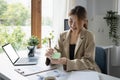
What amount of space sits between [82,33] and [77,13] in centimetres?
21

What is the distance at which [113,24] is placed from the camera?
138 inches

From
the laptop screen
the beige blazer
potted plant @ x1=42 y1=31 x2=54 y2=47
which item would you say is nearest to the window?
potted plant @ x1=42 y1=31 x2=54 y2=47

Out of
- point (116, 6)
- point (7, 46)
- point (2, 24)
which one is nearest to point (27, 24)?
point (2, 24)

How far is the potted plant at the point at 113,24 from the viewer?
11.4 feet

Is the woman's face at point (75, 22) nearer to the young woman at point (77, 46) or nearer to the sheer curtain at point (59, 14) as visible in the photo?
the young woman at point (77, 46)

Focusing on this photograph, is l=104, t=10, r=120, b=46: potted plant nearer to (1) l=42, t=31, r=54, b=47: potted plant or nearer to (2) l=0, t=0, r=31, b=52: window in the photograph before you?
(1) l=42, t=31, r=54, b=47: potted plant

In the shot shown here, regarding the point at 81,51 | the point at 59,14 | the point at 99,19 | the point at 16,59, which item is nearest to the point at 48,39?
the point at 59,14

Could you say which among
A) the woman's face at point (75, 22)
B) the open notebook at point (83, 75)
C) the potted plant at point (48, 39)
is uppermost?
the woman's face at point (75, 22)

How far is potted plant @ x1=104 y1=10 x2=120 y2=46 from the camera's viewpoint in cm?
347

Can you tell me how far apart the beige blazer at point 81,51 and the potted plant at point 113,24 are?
1.67 metres

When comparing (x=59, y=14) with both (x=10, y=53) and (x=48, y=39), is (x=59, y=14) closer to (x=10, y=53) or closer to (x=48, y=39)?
(x=48, y=39)

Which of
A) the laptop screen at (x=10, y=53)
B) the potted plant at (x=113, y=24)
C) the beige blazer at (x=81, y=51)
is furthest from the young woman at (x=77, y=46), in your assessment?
the potted plant at (x=113, y=24)

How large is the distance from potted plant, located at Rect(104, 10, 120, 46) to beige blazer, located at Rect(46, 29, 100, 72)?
65.8 inches

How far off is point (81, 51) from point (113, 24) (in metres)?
1.82
